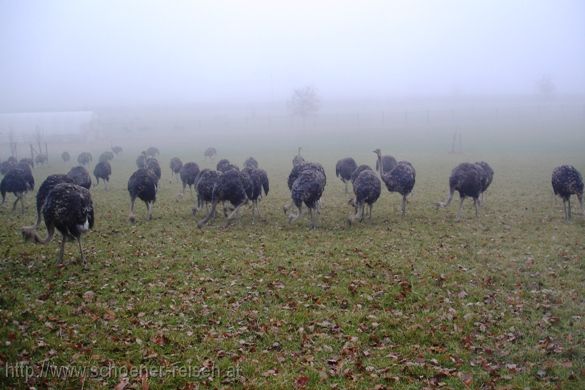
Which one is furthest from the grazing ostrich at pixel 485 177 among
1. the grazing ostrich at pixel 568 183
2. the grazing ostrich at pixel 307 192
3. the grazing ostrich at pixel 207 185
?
the grazing ostrich at pixel 207 185

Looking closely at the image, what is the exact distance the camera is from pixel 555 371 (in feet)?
26.1

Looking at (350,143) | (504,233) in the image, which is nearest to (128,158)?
(350,143)

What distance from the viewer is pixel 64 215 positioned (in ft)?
42.7

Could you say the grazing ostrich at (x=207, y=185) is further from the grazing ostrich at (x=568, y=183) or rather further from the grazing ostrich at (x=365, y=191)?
the grazing ostrich at (x=568, y=183)

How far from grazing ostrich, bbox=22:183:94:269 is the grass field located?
985 millimetres

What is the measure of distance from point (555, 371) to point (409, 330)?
2803 millimetres

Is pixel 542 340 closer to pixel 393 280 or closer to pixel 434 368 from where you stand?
pixel 434 368

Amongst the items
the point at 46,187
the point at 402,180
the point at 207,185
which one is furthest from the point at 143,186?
the point at 402,180

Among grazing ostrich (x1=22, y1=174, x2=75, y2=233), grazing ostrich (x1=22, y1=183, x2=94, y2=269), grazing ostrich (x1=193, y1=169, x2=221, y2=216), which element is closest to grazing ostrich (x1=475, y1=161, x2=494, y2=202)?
grazing ostrich (x1=193, y1=169, x2=221, y2=216)

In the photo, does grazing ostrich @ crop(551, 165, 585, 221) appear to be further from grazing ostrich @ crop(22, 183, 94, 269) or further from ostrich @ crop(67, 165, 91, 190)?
ostrich @ crop(67, 165, 91, 190)

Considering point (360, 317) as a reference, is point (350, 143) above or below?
above

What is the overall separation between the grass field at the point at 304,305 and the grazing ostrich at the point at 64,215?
0.99m

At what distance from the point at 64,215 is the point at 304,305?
25.9ft

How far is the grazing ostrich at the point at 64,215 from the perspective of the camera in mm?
13023
